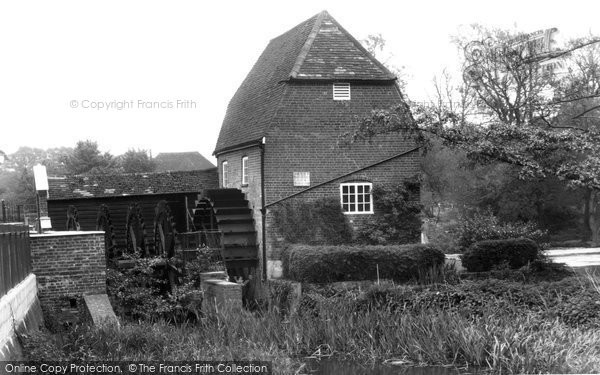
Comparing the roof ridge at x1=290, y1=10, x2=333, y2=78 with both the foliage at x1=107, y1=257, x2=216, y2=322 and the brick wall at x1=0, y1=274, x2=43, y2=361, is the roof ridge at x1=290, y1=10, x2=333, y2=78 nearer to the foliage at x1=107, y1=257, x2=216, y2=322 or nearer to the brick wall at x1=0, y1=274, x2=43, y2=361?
the foliage at x1=107, y1=257, x2=216, y2=322

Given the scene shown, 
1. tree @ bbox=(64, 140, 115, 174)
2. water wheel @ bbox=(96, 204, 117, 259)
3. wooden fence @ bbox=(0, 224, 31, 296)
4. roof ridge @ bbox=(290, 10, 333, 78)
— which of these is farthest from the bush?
tree @ bbox=(64, 140, 115, 174)

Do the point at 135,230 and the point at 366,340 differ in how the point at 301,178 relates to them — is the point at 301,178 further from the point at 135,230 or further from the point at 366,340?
the point at 366,340

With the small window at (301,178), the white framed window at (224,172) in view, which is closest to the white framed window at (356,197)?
the small window at (301,178)

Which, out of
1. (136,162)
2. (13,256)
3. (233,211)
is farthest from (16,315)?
(136,162)

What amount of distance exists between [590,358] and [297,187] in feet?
55.5

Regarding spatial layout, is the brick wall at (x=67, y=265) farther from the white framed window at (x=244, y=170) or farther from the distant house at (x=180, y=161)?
the distant house at (x=180, y=161)

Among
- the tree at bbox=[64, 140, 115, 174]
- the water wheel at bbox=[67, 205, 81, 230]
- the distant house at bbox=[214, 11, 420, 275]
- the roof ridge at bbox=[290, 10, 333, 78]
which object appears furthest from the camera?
the tree at bbox=[64, 140, 115, 174]

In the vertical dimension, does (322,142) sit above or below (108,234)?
above

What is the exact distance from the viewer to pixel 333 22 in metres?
28.9

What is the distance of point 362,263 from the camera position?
2248cm

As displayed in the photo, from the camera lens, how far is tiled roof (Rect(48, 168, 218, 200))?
30.3 m

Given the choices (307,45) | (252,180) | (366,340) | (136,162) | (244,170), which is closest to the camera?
(366,340)

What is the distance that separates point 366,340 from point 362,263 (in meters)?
10.0

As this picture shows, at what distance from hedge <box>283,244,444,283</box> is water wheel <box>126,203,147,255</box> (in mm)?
4683
